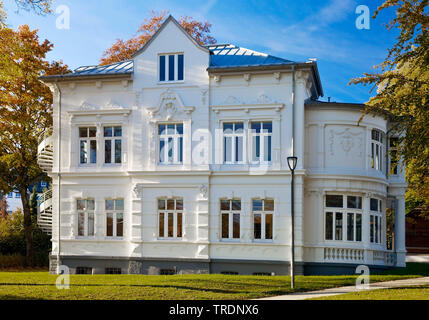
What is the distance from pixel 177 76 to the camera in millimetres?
24531

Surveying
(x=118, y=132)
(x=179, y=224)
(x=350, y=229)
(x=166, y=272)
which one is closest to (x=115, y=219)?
(x=179, y=224)

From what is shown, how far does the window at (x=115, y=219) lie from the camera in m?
24.8

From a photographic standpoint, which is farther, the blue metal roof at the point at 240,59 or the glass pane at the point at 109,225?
the glass pane at the point at 109,225

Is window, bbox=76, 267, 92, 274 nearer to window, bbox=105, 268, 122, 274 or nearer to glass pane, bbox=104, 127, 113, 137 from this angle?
window, bbox=105, 268, 122, 274

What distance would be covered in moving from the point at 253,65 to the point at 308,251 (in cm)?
841

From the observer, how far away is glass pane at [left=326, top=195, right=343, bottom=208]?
23594 millimetres

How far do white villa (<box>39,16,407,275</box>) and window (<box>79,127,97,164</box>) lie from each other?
0.07m

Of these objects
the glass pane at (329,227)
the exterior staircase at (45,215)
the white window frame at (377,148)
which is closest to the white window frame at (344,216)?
the glass pane at (329,227)

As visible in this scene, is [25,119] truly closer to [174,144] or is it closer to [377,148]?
[174,144]

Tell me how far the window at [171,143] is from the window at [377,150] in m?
8.75

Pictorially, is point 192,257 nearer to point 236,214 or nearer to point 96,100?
point 236,214

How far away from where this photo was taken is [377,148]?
2491cm

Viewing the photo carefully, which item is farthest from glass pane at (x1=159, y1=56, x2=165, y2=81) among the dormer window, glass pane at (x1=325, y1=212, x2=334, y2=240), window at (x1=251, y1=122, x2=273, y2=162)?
glass pane at (x1=325, y1=212, x2=334, y2=240)

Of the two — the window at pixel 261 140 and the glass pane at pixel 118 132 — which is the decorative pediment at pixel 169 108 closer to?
the glass pane at pixel 118 132
